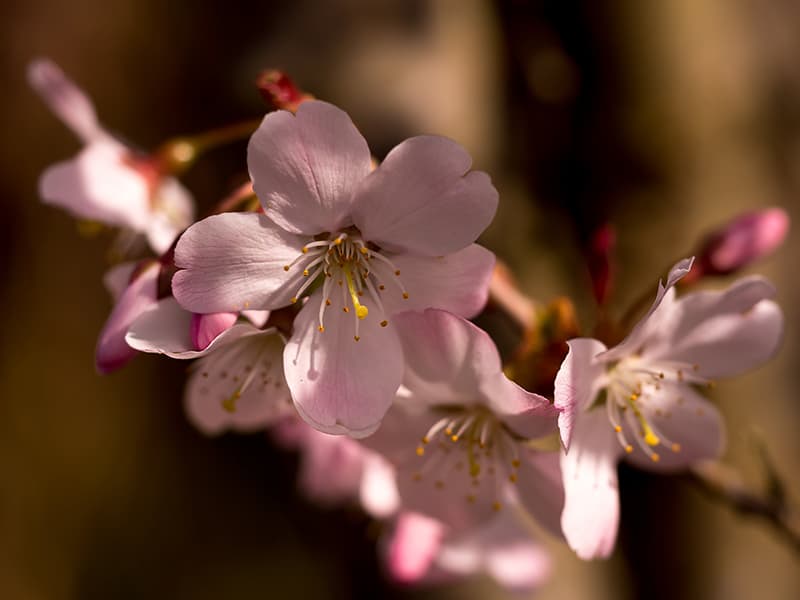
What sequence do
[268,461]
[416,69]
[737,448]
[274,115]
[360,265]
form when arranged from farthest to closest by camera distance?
1. [268,461]
2. [416,69]
3. [737,448]
4. [360,265]
5. [274,115]

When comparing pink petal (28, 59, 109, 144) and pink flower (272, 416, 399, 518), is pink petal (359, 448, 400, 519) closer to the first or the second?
pink flower (272, 416, 399, 518)

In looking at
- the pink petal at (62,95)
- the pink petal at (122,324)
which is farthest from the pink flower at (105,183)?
the pink petal at (122,324)

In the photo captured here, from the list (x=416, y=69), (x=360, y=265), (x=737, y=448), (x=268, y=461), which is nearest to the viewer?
(x=360, y=265)

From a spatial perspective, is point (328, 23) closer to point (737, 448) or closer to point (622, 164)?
point (622, 164)

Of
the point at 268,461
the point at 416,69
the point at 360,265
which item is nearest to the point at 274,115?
the point at 360,265

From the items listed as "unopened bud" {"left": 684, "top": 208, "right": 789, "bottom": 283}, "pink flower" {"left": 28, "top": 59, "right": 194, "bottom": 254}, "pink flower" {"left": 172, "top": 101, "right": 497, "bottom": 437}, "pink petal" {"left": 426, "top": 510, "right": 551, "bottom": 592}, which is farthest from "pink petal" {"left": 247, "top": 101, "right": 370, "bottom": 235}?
"pink petal" {"left": 426, "top": 510, "right": 551, "bottom": 592}

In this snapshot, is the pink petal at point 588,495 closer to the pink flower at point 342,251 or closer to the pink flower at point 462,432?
the pink flower at point 462,432
